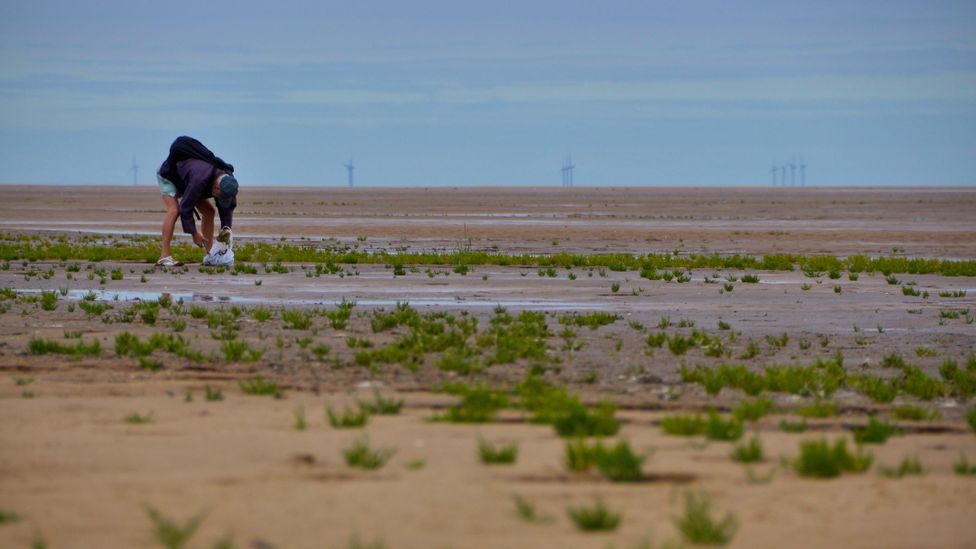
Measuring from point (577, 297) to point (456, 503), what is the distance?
13.3 meters

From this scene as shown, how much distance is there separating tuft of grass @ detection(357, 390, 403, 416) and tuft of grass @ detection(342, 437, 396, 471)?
5.22 ft

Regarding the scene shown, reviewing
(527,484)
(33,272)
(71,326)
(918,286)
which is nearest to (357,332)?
(71,326)

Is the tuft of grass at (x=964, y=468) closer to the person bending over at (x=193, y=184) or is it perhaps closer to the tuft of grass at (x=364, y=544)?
the tuft of grass at (x=364, y=544)

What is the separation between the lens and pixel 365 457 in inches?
302

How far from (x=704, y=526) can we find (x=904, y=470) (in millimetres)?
1978

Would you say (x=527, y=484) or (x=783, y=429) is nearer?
(x=527, y=484)

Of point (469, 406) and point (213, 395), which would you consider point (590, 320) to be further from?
point (213, 395)

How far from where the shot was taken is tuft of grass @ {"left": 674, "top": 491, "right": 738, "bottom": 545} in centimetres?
607

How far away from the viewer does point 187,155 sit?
79.1 feet

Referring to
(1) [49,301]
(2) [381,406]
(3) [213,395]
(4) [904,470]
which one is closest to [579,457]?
(4) [904,470]

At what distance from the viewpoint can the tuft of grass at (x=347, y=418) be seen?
8.93 meters

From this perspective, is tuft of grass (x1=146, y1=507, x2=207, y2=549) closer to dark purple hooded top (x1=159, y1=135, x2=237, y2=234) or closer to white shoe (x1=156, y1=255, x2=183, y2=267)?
dark purple hooded top (x1=159, y1=135, x2=237, y2=234)

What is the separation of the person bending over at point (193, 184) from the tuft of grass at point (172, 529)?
1743cm

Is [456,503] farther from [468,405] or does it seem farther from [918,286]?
[918,286]
